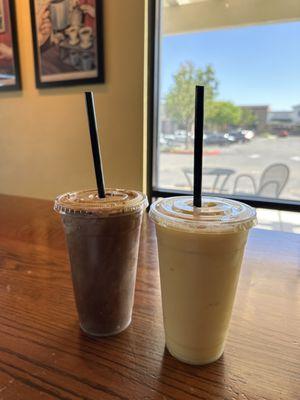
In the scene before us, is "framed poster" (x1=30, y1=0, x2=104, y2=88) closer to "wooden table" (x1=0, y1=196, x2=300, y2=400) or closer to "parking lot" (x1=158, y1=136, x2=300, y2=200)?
"parking lot" (x1=158, y1=136, x2=300, y2=200)

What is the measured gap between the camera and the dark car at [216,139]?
7.18ft

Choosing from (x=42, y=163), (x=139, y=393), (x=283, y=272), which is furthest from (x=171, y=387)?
(x=42, y=163)

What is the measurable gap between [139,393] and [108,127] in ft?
5.85

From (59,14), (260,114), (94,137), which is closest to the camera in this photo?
(94,137)

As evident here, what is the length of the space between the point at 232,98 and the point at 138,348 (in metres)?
2.00

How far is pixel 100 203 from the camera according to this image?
51 centimetres

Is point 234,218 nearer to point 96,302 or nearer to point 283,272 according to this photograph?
point 96,302

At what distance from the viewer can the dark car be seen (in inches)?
86.1

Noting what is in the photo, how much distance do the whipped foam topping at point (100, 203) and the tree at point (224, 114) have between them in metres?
1.77

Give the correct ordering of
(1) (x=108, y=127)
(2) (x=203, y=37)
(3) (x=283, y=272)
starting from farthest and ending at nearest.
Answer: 1. (2) (x=203, y=37)
2. (1) (x=108, y=127)
3. (3) (x=283, y=272)

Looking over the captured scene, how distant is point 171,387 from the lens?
0.42m

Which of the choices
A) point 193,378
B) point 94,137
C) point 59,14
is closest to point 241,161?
point 59,14

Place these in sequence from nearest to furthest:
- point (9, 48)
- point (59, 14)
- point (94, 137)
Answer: point (94, 137) < point (59, 14) < point (9, 48)

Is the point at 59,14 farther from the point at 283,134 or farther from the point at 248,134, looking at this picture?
the point at 283,134
